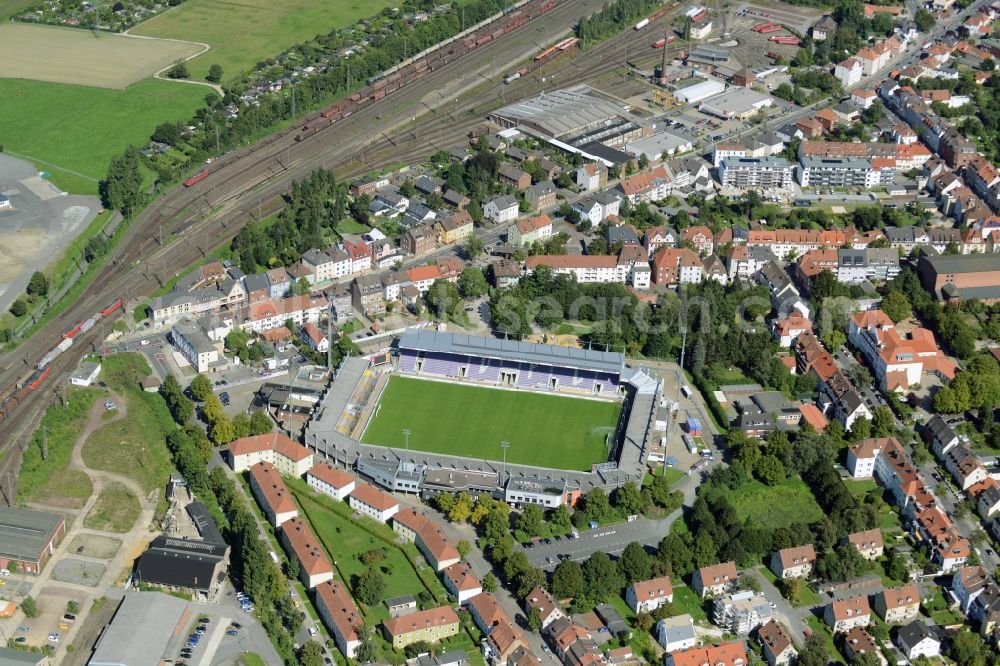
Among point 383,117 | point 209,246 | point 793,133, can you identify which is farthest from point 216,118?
point 793,133

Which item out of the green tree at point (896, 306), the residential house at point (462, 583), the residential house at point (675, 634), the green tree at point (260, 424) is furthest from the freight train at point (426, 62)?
the residential house at point (675, 634)

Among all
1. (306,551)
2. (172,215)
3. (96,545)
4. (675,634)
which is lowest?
(172,215)

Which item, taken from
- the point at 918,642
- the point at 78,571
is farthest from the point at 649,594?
the point at 78,571

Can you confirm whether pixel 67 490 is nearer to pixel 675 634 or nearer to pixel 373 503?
pixel 373 503

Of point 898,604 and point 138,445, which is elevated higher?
point 138,445

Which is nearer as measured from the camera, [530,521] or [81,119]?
[530,521]
